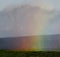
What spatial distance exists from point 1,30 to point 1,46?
0.49 feet

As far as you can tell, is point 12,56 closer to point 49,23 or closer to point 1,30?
point 1,30

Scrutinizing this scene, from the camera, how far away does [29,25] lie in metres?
1.51

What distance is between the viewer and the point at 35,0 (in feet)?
4.87

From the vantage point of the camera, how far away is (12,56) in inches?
57.9

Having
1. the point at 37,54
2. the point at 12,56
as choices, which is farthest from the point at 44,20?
the point at 12,56

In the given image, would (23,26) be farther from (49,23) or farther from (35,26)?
(49,23)

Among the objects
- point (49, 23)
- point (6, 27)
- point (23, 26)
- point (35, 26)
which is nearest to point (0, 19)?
point (6, 27)

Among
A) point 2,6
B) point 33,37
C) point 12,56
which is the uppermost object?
point 2,6

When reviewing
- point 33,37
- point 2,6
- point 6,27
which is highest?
point 2,6

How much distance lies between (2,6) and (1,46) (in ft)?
1.22

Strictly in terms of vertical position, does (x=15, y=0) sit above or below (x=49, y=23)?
above

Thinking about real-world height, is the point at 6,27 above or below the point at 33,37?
above

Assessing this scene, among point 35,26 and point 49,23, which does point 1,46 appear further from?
point 49,23

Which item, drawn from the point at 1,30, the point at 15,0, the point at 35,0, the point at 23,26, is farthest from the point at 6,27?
the point at 35,0
